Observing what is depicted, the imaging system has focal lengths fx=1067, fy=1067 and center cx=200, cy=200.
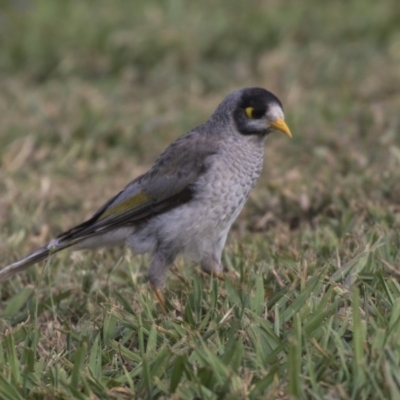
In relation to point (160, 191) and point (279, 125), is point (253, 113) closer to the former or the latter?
point (279, 125)

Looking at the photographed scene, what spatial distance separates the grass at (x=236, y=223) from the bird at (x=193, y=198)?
0.17 m

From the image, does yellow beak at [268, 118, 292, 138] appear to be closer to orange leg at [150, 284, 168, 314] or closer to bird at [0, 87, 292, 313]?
bird at [0, 87, 292, 313]

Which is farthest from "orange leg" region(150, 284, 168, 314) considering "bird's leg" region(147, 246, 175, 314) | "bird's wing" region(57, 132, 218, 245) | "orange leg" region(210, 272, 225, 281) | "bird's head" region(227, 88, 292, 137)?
"bird's head" region(227, 88, 292, 137)

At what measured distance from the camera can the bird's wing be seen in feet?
Result: 19.7

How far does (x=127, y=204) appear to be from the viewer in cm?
617

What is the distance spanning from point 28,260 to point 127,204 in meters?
0.65

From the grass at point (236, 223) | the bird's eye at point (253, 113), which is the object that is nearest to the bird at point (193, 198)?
the bird's eye at point (253, 113)

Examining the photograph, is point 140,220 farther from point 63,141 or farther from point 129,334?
point 63,141

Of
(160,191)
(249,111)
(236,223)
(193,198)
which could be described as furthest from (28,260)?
(236,223)

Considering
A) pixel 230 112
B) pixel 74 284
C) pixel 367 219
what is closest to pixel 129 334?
pixel 74 284

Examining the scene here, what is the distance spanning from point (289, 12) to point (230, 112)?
6814 mm

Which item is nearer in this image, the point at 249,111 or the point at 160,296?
the point at 160,296

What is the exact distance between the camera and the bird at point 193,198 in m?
5.89

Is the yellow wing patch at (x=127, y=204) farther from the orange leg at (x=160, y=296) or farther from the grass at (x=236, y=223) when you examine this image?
the orange leg at (x=160, y=296)
